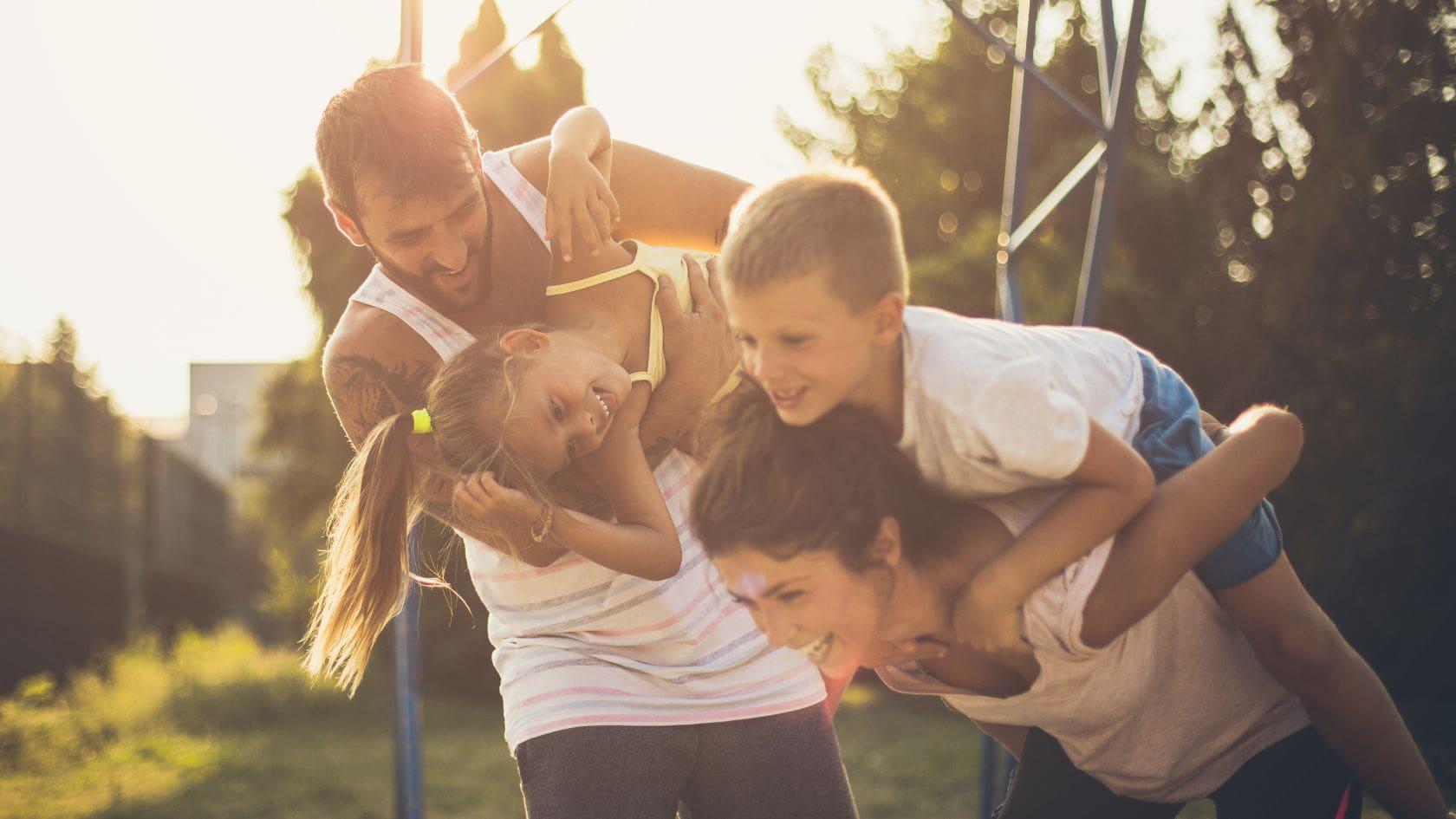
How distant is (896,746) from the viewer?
7980mm

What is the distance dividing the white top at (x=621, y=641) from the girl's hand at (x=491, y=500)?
7.2 inches

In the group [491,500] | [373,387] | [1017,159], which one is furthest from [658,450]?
[1017,159]

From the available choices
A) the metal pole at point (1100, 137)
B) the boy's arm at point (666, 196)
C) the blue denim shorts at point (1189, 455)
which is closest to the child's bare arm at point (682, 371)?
the boy's arm at point (666, 196)

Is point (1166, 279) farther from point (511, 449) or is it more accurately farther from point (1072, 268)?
point (511, 449)

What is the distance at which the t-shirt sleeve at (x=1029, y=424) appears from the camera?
164cm

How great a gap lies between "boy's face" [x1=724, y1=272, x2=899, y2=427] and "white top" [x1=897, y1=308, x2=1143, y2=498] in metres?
0.08

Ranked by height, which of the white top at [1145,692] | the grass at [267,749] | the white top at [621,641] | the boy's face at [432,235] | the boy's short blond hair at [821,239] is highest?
the boy's short blond hair at [821,239]

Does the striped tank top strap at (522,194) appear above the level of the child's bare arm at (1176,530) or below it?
above

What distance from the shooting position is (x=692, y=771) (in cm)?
240

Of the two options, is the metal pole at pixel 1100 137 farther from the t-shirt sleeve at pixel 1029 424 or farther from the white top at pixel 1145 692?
the t-shirt sleeve at pixel 1029 424

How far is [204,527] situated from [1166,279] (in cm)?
1082

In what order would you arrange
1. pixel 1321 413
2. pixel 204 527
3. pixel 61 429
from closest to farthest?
pixel 1321 413 → pixel 61 429 → pixel 204 527

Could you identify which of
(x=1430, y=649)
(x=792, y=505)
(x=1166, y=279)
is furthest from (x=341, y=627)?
(x=1166, y=279)

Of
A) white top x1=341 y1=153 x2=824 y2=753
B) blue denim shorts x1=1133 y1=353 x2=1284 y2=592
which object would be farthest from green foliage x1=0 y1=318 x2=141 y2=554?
blue denim shorts x1=1133 y1=353 x2=1284 y2=592
